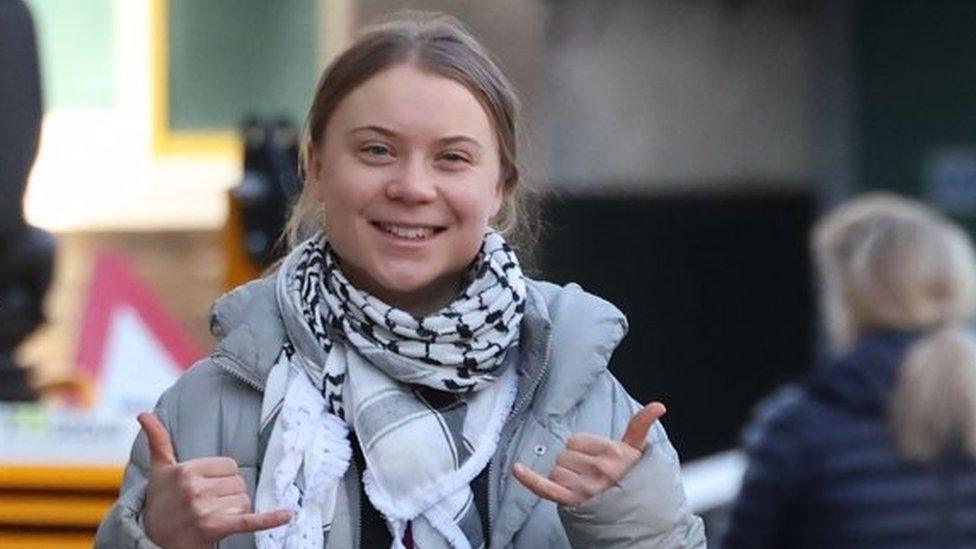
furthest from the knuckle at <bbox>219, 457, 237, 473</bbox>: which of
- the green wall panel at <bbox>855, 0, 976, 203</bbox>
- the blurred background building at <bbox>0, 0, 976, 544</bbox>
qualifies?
the green wall panel at <bbox>855, 0, 976, 203</bbox>

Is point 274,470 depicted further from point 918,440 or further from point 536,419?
point 918,440

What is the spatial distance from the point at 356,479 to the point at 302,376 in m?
0.14

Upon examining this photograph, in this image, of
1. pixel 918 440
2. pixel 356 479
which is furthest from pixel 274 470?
pixel 918 440

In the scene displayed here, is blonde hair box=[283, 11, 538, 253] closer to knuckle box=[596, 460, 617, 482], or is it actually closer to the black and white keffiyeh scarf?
the black and white keffiyeh scarf

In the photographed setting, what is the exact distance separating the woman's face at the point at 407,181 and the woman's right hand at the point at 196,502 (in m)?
0.30

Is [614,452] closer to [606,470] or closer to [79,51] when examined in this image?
[606,470]

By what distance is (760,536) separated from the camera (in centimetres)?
576

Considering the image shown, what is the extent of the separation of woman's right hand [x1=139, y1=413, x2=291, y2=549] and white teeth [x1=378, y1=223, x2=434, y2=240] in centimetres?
33

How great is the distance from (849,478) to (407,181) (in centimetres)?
265

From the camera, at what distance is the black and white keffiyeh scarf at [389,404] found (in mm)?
3152

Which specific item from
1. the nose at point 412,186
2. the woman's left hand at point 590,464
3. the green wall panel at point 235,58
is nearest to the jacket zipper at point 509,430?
the woman's left hand at point 590,464

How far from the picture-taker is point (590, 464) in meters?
3.10

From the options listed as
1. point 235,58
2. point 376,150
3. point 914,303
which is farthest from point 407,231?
point 235,58

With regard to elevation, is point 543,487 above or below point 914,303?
above
